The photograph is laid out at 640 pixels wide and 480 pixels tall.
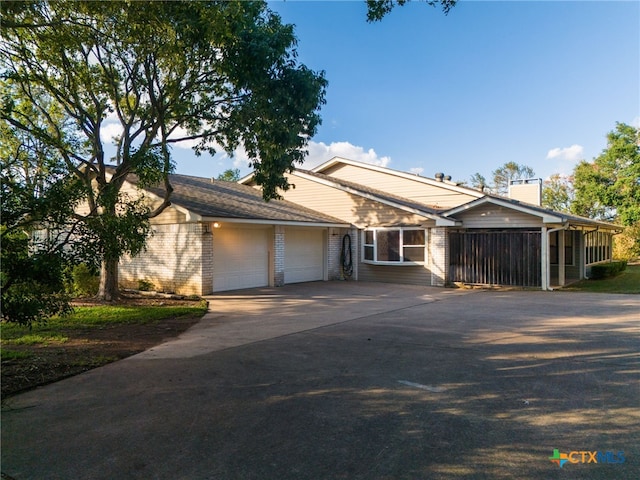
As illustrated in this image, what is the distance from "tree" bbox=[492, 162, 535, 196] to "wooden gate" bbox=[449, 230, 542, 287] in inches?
1866

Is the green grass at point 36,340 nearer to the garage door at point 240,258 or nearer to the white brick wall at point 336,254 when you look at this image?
the garage door at point 240,258

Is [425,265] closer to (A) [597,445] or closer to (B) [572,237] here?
(B) [572,237]

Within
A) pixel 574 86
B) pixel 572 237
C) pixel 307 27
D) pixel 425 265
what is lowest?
pixel 425 265

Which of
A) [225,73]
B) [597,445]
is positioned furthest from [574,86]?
[597,445]

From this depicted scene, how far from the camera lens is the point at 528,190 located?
21562mm

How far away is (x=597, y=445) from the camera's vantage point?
3.42 metres

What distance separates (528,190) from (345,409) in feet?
67.7

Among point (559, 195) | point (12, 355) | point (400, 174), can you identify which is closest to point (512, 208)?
point (400, 174)

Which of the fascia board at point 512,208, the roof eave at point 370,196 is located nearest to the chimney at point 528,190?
the fascia board at point 512,208

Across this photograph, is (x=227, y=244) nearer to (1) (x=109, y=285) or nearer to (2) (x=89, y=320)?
(1) (x=109, y=285)

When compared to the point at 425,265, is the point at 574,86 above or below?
above

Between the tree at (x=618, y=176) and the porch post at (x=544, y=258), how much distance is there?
1689cm

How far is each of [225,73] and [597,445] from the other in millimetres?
9484

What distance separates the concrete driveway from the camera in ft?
10.4
